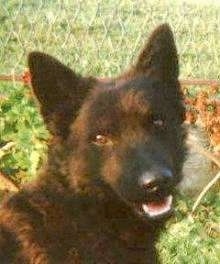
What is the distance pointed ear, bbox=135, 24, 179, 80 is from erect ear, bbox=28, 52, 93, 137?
0.35m

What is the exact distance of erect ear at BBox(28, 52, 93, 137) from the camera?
463cm

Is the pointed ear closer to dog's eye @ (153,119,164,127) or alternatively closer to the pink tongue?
dog's eye @ (153,119,164,127)

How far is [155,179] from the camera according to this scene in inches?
174

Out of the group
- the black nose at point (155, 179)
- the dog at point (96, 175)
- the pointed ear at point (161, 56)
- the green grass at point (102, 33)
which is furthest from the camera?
the green grass at point (102, 33)

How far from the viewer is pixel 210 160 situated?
308 inches

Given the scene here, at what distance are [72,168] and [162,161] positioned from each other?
1.63 feet

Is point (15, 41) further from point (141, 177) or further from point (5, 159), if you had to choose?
point (141, 177)

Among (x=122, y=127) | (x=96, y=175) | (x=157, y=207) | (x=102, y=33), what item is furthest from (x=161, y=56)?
(x=102, y=33)

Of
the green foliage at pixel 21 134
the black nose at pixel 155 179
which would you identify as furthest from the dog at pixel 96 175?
the green foliage at pixel 21 134

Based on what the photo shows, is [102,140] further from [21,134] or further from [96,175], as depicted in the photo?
[21,134]

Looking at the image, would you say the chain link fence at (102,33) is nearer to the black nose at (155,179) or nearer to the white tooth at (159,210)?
the white tooth at (159,210)

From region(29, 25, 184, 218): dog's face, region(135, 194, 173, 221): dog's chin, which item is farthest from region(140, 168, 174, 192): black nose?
region(135, 194, 173, 221): dog's chin

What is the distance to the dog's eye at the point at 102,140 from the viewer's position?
464 centimetres

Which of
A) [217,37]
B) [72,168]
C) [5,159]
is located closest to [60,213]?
[72,168]
